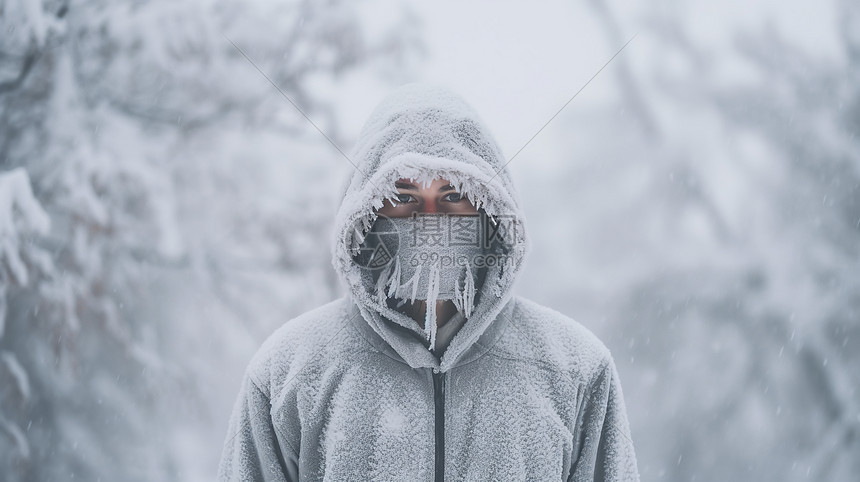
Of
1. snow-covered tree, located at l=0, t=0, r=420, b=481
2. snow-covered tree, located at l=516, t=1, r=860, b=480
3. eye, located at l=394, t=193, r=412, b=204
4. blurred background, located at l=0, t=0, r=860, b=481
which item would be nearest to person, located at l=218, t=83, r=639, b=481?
eye, located at l=394, t=193, r=412, b=204

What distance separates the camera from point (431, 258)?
104 centimetres

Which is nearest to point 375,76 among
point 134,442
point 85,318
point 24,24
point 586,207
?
point 586,207

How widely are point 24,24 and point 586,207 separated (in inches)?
134

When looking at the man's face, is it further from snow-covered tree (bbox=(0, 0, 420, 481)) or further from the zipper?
snow-covered tree (bbox=(0, 0, 420, 481))

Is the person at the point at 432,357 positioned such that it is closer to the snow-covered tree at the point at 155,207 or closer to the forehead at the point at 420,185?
the forehead at the point at 420,185

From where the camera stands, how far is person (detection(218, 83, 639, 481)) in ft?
3.30

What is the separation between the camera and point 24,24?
3016 mm

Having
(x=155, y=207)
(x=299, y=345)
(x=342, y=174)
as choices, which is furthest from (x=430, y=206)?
(x=155, y=207)

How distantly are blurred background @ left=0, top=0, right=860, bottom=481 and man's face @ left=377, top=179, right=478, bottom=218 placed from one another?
222cm

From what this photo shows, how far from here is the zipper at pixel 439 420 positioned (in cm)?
101

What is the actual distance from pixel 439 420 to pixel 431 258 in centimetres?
29

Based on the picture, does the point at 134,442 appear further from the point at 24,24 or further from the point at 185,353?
the point at 24,24

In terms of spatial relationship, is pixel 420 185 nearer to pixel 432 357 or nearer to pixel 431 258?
pixel 431 258

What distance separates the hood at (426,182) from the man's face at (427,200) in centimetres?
3
